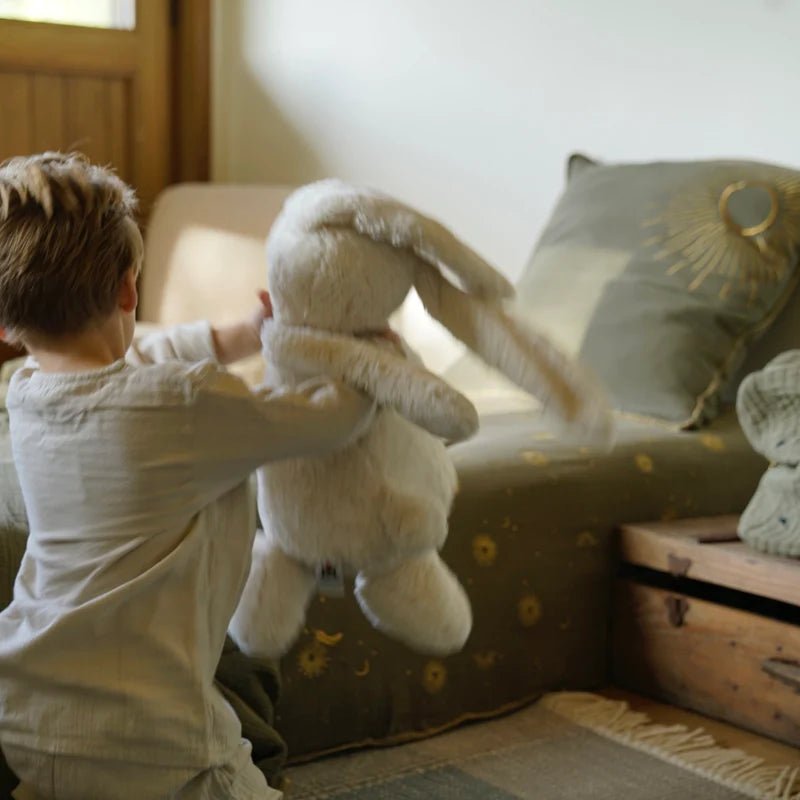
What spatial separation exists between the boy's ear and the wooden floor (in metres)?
1.10

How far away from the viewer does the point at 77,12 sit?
126 inches

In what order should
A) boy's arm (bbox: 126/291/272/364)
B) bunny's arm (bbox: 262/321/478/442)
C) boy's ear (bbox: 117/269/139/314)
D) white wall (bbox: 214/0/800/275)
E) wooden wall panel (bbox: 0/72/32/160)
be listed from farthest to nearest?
1. wooden wall panel (bbox: 0/72/32/160)
2. white wall (bbox: 214/0/800/275)
3. boy's arm (bbox: 126/291/272/364)
4. boy's ear (bbox: 117/269/139/314)
5. bunny's arm (bbox: 262/321/478/442)

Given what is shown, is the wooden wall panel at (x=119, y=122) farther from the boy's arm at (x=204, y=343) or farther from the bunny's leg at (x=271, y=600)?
the bunny's leg at (x=271, y=600)

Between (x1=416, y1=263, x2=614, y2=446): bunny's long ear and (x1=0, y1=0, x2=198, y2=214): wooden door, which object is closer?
(x1=416, y1=263, x2=614, y2=446): bunny's long ear

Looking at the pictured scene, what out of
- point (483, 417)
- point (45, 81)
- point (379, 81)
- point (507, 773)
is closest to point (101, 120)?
point (45, 81)

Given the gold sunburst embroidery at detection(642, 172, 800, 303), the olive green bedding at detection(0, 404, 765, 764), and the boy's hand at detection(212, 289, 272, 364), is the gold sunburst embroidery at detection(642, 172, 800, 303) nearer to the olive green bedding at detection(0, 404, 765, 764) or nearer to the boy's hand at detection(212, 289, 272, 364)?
the olive green bedding at detection(0, 404, 765, 764)

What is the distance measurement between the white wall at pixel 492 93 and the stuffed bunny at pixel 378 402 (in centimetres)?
129

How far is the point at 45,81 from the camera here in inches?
123

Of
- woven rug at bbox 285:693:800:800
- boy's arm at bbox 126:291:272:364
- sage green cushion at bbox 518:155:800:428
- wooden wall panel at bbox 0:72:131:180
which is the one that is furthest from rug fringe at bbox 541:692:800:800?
wooden wall panel at bbox 0:72:131:180

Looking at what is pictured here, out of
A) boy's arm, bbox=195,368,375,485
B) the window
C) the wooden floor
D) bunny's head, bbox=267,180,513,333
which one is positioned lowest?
the wooden floor

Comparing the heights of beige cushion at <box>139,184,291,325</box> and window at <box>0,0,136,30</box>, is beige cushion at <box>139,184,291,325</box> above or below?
below

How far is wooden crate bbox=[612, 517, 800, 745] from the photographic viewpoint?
1.83 metres

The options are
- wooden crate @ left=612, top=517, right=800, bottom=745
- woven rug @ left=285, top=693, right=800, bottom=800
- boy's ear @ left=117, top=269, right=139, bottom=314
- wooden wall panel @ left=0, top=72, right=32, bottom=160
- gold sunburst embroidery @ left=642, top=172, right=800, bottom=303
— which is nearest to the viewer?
boy's ear @ left=117, top=269, right=139, bottom=314

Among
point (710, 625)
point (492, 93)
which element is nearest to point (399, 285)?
point (710, 625)
